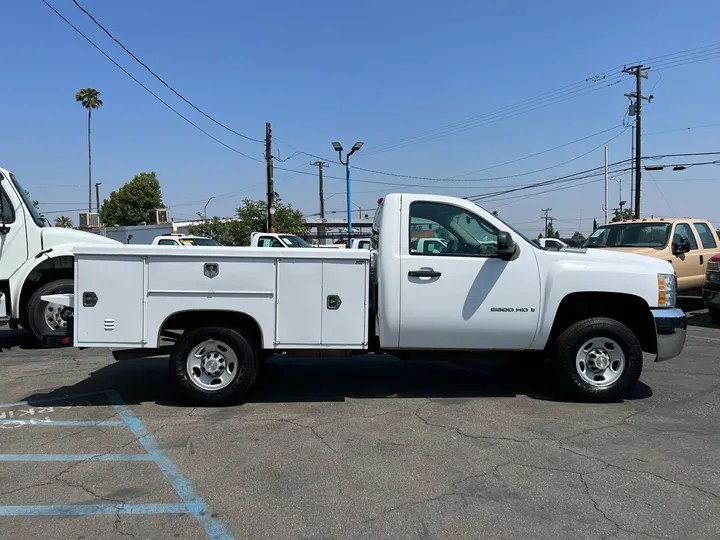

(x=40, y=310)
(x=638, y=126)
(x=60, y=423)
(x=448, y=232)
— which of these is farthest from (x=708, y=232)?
(x=638, y=126)

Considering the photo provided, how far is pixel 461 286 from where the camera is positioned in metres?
5.43

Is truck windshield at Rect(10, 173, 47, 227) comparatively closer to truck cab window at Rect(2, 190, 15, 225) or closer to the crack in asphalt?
truck cab window at Rect(2, 190, 15, 225)

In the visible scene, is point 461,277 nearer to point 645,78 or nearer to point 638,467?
point 638,467

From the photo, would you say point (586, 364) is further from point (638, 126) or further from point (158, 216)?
point (158, 216)

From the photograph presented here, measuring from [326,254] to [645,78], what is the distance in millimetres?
32225

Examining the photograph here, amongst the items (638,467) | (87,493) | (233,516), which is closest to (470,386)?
(638,467)

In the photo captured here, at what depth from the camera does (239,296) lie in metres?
5.30

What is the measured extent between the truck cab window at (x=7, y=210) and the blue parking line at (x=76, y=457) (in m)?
5.31

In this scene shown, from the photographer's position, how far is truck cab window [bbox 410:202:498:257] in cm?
549

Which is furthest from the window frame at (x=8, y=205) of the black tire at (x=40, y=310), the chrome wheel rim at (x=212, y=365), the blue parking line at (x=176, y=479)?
the chrome wheel rim at (x=212, y=365)

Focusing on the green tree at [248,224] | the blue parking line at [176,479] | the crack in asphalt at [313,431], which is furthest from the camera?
the green tree at [248,224]

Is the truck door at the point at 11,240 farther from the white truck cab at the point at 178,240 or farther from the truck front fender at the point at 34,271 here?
the white truck cab at the point at 178,240

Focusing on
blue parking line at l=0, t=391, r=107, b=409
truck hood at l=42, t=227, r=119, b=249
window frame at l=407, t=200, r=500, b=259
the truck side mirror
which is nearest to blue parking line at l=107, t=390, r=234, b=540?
blue parking line at l=0, t=391, r=107, b=409

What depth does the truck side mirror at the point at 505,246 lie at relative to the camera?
17.1ft
